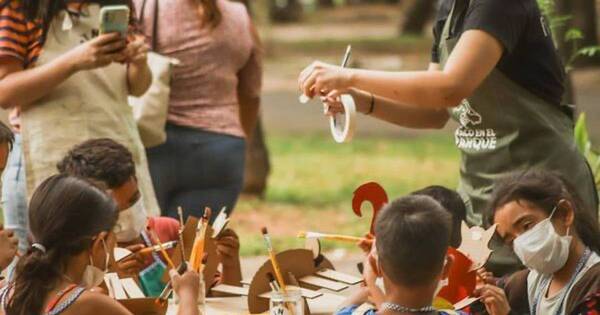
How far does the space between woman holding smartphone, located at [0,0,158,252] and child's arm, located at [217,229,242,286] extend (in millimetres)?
623

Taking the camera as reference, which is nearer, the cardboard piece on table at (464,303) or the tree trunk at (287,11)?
the cardboard piece on table at (464,303)

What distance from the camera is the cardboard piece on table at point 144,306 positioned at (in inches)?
154

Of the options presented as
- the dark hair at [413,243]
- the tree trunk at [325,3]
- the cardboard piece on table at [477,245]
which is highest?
the dark hair at [413,243]

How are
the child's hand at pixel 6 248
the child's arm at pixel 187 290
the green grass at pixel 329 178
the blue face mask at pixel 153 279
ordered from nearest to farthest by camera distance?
1. the child's arm at pixel 187 290
2. the child's hand at pixel 6 248
3. the blue face mask at pixel 153 279
4. the green grass at pixel 329 178

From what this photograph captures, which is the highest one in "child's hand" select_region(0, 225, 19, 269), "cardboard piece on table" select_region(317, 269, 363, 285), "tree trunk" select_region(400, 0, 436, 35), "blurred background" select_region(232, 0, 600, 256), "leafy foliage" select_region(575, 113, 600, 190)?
"child's hand" select_region(0, 225, 19, 269)

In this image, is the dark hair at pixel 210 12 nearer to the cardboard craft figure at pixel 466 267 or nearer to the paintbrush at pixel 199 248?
the paintbrush at pixel 199 248

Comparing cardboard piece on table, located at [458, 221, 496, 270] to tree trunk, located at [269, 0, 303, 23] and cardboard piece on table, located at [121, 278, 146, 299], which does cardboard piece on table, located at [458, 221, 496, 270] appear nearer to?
cardboard piece on table, located at [121, 278, 146, 299]

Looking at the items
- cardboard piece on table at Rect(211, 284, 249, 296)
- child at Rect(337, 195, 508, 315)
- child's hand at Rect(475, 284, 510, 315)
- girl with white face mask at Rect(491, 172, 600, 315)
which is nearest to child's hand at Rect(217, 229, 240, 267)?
cardboard piece on table at Rect(211, 284, 249, 296)

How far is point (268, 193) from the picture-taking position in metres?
11.7

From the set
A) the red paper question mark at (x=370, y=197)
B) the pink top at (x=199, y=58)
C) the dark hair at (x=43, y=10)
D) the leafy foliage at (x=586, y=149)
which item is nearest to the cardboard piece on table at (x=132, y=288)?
the red paper question mark at (x=370, y=197)

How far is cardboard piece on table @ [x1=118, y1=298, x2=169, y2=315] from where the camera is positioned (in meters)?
3.91

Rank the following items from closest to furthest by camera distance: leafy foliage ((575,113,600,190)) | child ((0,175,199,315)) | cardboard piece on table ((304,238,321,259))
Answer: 1. child ((0,175,199,315))
2. cardboard piece on table ((304,238,321,259))
3. leafy foliage ((575,113,600,190))

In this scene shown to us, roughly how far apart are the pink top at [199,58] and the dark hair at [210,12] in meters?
0.02

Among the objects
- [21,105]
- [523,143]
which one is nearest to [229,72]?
[21,105]
